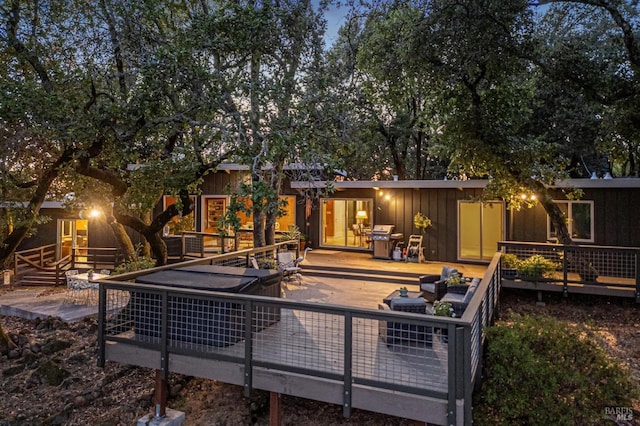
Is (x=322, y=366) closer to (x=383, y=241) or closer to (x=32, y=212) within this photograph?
(x=32, y=212)

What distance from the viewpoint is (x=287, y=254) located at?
9594 mm

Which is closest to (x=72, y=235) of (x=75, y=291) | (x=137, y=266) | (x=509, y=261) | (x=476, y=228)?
(x=75, y=291)

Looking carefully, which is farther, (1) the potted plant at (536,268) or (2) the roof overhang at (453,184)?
(2) the roof overhang at (453,184)

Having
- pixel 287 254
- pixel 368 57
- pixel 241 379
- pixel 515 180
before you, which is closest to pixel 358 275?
pixel 287 254

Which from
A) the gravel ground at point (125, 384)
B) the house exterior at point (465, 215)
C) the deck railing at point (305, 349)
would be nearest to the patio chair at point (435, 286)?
the gravel ground at point (125, 384)

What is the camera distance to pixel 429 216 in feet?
39.3

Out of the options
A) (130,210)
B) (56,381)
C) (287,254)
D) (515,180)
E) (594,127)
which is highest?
(594,127)

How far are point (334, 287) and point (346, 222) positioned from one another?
5.17 meters

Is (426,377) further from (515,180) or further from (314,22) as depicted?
(314,22)

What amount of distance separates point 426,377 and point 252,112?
4524mm

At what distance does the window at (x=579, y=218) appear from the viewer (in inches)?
398

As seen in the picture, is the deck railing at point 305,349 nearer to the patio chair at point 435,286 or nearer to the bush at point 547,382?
the bush at point 547,382

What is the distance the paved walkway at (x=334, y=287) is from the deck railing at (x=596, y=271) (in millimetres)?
1768

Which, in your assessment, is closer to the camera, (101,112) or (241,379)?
(241,379)
